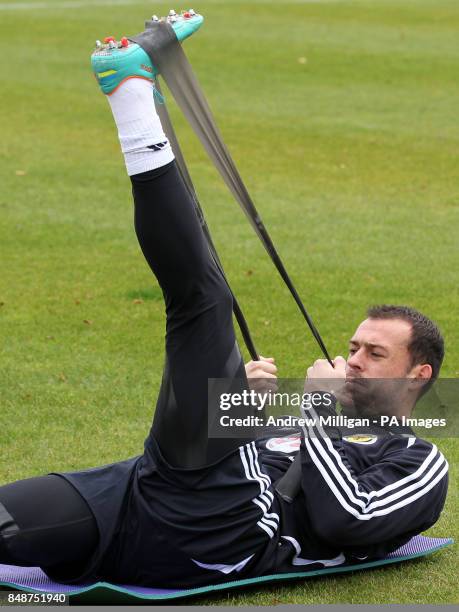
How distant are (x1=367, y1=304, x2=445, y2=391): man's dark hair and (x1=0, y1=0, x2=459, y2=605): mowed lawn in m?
0.90

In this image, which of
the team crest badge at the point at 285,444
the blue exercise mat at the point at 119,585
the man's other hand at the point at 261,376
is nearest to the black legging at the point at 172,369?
the blue exercise mat at the point at 119,585

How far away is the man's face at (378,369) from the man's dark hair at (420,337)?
1.5 inches

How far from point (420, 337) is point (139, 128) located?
1.50m

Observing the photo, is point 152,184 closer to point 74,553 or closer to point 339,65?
point 74,553

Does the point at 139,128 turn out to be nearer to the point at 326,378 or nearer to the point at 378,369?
the point at 326,378

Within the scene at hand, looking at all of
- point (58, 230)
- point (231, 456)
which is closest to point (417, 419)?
point (231, 456)

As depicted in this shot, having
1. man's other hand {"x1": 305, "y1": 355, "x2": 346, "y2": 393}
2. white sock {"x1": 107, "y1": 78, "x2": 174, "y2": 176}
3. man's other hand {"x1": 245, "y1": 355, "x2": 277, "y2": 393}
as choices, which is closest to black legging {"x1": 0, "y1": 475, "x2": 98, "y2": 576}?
man's other hand {"x1": 245, "y1": 355, "x2": 277, "y2": 393}

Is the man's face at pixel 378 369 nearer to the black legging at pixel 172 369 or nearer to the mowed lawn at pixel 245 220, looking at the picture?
the black legging at pixel 172 369

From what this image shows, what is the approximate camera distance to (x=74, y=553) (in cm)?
474

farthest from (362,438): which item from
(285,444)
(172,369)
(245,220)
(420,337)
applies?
(245,220)

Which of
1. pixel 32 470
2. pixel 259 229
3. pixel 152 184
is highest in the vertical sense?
pixel 152 184

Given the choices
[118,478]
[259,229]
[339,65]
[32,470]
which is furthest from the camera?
[339,65]

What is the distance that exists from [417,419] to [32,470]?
7.06ft

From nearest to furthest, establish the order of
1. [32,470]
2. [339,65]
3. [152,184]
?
[152,184]
[32,470]
[339,65]
